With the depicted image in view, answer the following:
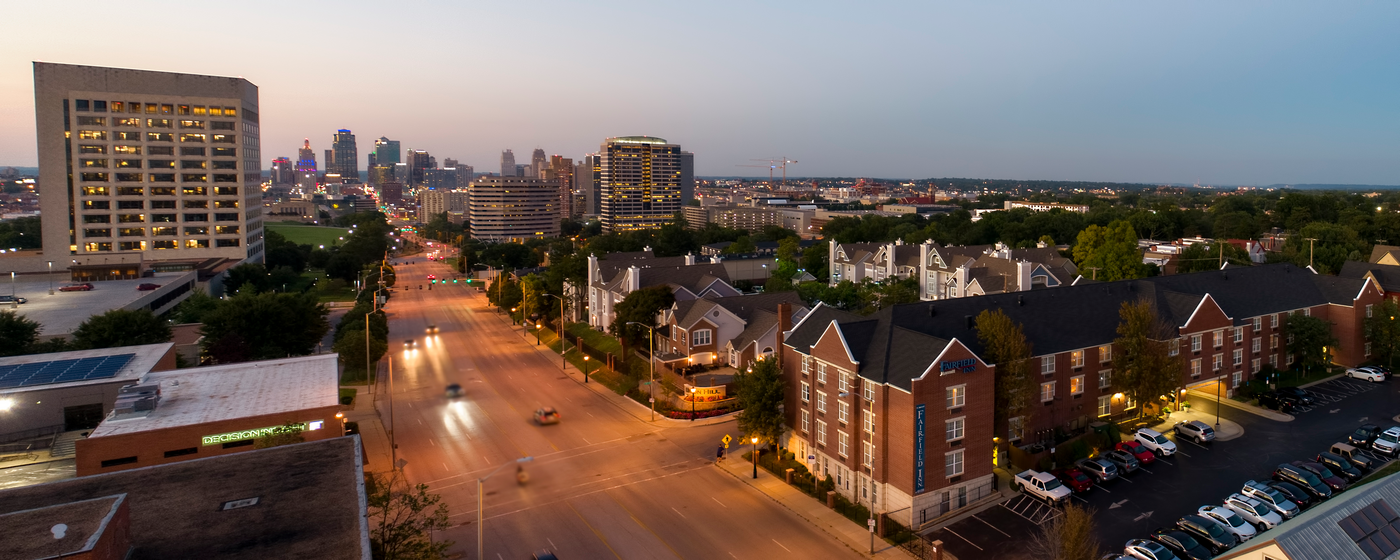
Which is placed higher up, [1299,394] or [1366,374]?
[1366,374]

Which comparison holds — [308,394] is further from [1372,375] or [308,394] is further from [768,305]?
[1372,375]

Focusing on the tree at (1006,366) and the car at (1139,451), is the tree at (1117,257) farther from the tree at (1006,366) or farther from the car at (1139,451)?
the tree at (1006,366)

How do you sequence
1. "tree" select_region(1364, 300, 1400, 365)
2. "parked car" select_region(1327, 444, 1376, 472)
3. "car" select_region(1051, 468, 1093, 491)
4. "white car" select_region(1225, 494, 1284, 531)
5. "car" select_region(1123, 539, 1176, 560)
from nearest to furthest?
"car" select_region(1123, 539, 1176, 560)
"white car" select_region(1225, 494, 1284, 531)
"car" select_region(1051, 468, 1093, 491)
"parked car" select_region(1327, 444, 1376, 472)
"tree" select_region(1364, 300, 1400, 365)

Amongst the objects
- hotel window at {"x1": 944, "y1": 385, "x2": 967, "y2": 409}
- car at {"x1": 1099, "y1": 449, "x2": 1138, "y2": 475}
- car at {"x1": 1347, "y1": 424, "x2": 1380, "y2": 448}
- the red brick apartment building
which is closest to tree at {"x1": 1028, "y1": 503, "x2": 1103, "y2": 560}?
the red brick apartment building

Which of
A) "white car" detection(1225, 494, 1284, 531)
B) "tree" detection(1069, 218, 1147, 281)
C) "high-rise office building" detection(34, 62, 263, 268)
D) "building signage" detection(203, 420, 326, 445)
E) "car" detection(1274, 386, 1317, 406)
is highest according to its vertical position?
"high-rise office building" detection(34, 62, 263, 268)

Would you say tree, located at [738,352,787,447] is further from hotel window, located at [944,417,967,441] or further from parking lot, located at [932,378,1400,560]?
parking lot, located at [932,378,1400,560]

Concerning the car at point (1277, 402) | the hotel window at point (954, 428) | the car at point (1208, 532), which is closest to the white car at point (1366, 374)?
the car at point (1277, 402)

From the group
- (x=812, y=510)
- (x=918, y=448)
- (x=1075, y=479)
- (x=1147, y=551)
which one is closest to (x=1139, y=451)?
(x=1075, y=479)

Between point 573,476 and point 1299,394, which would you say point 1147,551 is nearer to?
point 573,476
